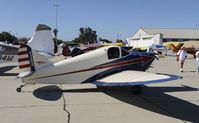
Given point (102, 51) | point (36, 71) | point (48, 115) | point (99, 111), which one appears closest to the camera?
point (48, 115)

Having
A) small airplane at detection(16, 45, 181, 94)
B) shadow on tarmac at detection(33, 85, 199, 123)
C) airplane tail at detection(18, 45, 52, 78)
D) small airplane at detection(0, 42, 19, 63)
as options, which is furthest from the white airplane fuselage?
small airplane at detection(0, 42, 19, 63)

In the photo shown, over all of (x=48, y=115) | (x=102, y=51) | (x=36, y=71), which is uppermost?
(x=102, y=51)

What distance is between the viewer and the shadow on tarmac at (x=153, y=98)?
7566mm

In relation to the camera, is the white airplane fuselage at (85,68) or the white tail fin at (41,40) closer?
the white airplane fuselage at (85,68)

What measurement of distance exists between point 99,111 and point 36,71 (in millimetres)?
3126

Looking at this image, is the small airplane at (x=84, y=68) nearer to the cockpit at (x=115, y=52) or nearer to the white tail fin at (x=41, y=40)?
the cockpit at (x=115, y=52)

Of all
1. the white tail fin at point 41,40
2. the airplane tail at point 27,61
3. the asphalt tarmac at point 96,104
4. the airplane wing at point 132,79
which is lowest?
the asphalt tarmac at point 96,104

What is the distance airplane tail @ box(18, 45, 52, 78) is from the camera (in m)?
9.56

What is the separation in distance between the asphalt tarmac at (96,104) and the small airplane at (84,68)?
1.78 feet

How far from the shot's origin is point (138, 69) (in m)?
10.8

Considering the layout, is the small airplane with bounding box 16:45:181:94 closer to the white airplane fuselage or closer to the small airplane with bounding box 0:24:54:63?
the white airplane fuselage

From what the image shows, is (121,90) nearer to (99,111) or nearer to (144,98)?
(144,98)

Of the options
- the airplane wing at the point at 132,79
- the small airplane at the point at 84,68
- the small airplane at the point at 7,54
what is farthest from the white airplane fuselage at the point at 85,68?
the small airplane at the point at 7,54

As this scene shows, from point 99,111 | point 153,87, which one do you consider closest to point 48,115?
point 99,111
